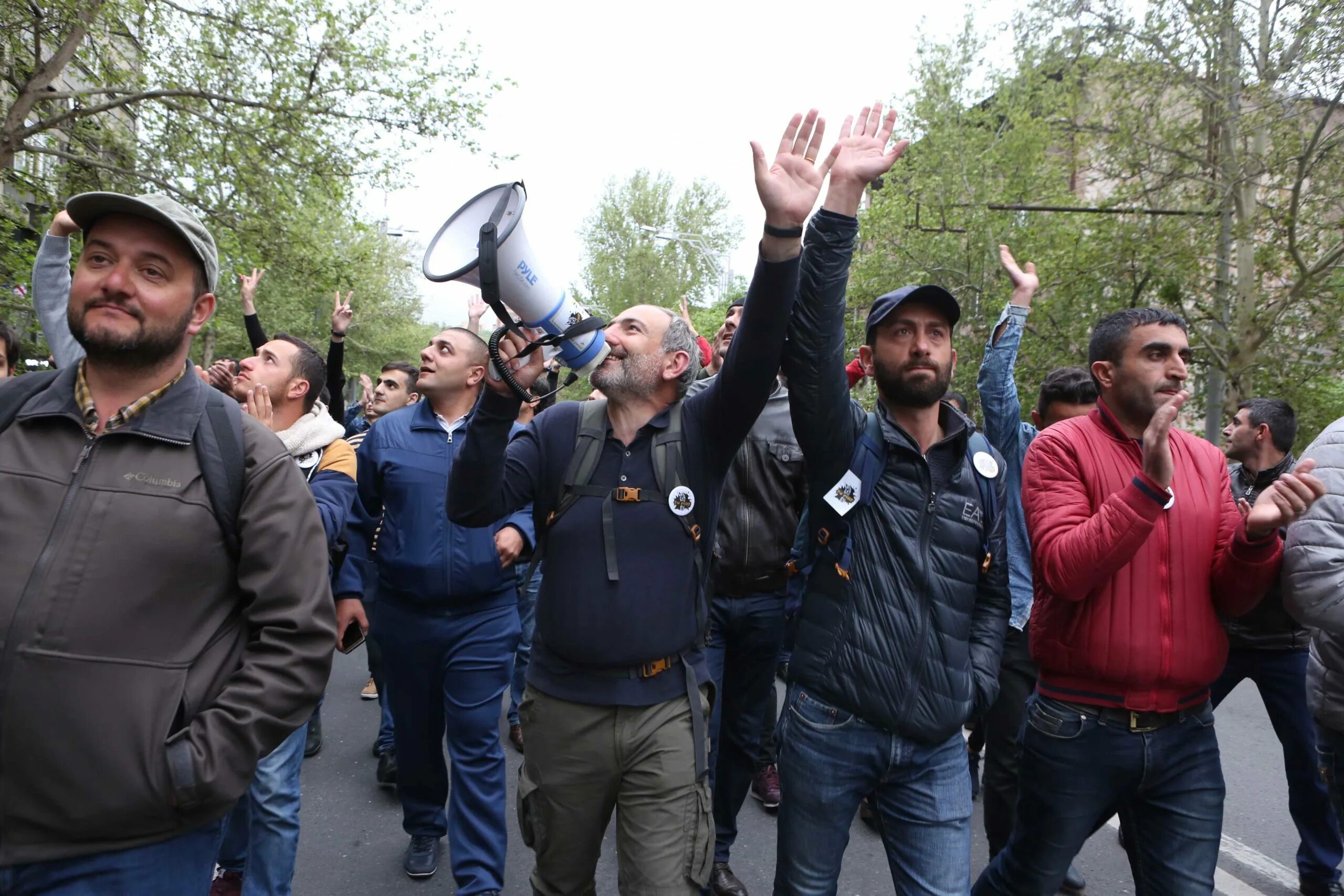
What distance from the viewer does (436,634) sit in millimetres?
3582

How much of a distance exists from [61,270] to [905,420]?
258 cm

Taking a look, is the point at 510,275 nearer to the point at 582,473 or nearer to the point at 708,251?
the point at 582,473

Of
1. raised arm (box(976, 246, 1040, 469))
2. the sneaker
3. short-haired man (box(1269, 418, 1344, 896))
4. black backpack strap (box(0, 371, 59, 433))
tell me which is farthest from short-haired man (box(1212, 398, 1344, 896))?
black backpack strap (box(0, 371, 59, 433))

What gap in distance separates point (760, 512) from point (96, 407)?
2612 millimetres

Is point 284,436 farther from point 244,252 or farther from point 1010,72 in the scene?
point 1010,72

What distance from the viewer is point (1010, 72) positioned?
21.7m

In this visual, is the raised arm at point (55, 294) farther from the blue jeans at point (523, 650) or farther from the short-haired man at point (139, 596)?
the blue jeans at point (523, 650)

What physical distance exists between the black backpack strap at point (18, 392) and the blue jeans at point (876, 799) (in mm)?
2026

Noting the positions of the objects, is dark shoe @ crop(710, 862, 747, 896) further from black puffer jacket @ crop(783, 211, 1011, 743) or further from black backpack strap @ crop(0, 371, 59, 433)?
black backpack strap @ crop(0, 371, 59, 433)

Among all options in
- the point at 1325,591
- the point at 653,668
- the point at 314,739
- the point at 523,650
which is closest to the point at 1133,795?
the point at 1325,591

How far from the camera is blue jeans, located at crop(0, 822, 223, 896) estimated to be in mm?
1701

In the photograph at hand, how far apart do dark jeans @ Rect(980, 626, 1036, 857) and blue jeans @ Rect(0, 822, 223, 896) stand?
2909 millimetres

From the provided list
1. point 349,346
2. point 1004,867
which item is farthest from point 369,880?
point 349,346

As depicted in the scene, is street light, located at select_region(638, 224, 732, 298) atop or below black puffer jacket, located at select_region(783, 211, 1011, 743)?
atop
